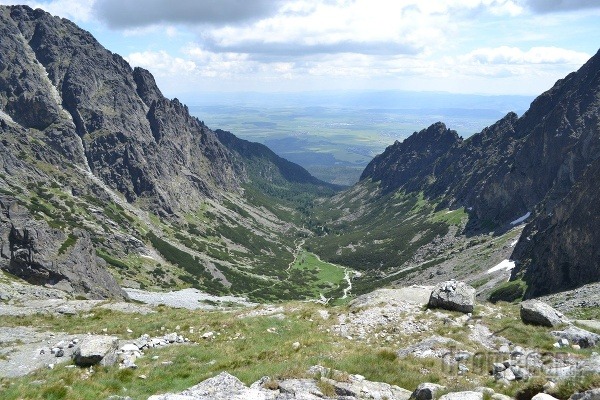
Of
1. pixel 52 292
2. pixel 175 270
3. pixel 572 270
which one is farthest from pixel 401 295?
pixel 175 270

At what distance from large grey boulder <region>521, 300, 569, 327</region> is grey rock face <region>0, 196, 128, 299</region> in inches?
3157

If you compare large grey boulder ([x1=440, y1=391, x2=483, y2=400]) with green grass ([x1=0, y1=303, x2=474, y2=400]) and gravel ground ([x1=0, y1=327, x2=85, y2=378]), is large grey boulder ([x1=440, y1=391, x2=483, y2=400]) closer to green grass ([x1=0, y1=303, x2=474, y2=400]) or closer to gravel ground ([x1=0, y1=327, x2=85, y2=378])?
green grass ([x1=0, y1=303, x2=474, y2=400])

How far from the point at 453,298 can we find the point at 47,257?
86.3 m

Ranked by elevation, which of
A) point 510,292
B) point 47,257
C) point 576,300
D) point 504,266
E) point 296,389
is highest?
A: point 296,389

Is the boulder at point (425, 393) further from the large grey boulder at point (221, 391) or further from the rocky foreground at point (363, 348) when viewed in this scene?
the large grey boulder at point (221, 391)

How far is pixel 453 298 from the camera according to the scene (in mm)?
33969

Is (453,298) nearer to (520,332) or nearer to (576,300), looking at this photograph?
(520,332)

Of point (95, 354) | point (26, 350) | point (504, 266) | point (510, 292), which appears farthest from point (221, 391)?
point (504, 266)

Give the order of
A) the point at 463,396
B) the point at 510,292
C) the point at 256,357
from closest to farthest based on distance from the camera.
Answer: the point at 463,396 → the point at 256,357 → the point at 510,292

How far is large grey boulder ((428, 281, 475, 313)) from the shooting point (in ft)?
110

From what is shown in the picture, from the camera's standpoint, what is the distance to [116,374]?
71.6ft

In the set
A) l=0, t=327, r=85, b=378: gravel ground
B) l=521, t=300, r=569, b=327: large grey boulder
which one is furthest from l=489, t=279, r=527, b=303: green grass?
l=0, t=327, r=85, b=378: gravel ground

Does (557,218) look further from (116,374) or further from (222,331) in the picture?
(116,374)

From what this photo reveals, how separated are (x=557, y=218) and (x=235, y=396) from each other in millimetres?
154585
